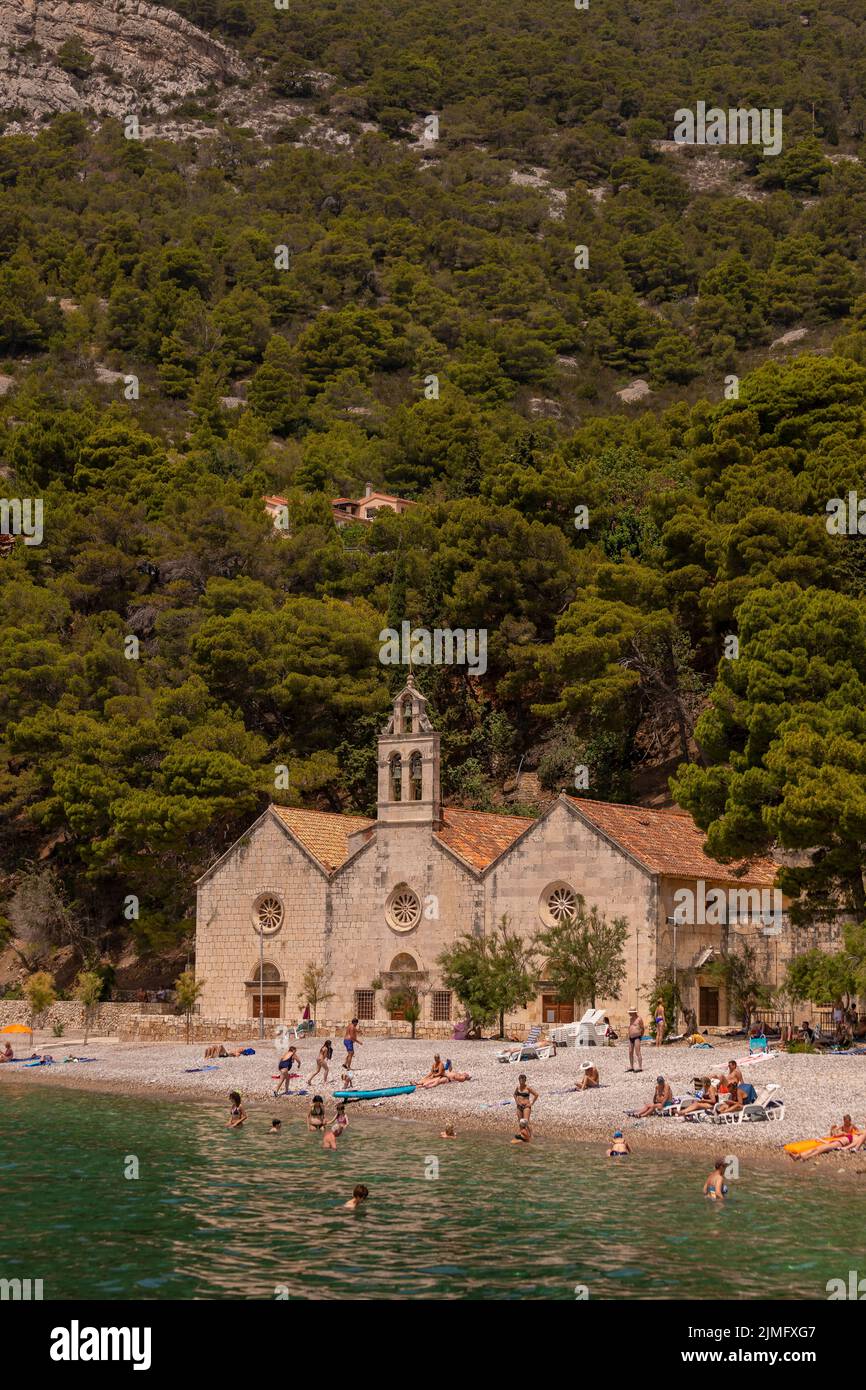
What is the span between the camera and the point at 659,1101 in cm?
3275

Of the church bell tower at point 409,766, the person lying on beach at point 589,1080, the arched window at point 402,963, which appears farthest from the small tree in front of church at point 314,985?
the person lying on beach at point 589,1080

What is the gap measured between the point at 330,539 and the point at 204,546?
6807mm

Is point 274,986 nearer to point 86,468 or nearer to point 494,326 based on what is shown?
point 86,468

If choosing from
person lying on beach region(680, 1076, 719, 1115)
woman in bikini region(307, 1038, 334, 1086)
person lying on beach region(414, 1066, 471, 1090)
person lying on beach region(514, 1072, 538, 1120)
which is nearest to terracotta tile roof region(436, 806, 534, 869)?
woman in bikini region(307, 1038, 334, 1086)

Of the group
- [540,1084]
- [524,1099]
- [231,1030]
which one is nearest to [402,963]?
[231,1030]

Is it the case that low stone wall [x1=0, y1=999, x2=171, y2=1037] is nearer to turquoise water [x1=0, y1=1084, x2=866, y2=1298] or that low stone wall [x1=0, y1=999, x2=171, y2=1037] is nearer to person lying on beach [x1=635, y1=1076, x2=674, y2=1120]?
turquoise water [x1=0, y1=1084, x2=866, y2=1298]

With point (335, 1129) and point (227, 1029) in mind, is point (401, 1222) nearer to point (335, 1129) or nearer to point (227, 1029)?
point (335, 1129)

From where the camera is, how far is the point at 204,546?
75.2 metres

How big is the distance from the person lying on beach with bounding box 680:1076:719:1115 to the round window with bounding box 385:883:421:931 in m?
18.5

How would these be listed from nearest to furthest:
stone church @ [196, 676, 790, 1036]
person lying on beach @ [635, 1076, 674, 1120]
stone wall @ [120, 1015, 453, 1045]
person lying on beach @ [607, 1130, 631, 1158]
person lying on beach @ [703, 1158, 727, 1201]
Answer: person lying on beach @ [703, 1158, 727, 1201] < person lying on beach @ [607, 1130, 631, 1158] < person lying on beach @ [635, 1076, 674, 1120] < stone church @ [196, 676, 790, 1036] < stone wall @ [120, 1015, 453, 1045]

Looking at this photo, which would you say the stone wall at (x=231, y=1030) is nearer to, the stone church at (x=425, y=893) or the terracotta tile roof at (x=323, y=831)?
the stone church at (x=425, y=893)

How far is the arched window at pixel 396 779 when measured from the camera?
5122 centimetres

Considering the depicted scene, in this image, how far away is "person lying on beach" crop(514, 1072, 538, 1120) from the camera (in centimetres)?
3192

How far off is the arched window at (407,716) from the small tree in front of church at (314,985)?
8021 mm
